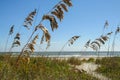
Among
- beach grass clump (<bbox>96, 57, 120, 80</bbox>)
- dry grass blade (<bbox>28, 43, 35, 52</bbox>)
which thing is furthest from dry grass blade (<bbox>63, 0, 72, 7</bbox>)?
beach grass clump (<bbox>96, 57, 120, 80</bbox>)

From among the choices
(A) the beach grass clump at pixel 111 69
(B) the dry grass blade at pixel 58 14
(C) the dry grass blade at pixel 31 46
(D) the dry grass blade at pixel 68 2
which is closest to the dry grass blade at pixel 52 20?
(B) the dry grass blade at pixel 58 14

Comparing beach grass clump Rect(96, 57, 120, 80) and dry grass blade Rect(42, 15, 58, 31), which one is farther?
beach grass clump Rect(96, 57, 120, 80)

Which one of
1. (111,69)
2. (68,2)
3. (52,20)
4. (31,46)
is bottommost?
(111,69)

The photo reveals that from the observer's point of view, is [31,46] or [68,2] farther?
[31,46]

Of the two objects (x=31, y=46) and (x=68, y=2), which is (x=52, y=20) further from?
(x=31, y=46)

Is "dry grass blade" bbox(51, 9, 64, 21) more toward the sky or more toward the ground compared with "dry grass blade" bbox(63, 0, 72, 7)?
more toward the ground

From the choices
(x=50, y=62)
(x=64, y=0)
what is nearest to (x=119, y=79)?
(x=64, y=0)

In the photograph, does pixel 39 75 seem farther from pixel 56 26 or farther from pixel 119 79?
pixel 56 26

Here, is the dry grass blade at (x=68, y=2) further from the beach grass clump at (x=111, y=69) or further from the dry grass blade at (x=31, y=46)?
the beach grass clump at (x=111, y=69)

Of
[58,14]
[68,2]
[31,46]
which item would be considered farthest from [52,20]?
[31,46]

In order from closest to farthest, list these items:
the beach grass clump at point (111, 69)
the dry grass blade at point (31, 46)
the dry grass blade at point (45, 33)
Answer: the dry grass blade at point (45, 33)
the dry grass blade at point (31, 46)
the beach grass clump at point (111, 69)

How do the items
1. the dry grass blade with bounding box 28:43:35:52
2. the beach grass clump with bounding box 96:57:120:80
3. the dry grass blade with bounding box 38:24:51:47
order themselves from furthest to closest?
the beach grass clump with bounding box 96:57:120:80 → the dry grass blade with bounding box 28:43:35:52 → the dry grass blade with bounding box 38:24:51:47

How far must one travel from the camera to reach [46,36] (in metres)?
3.26

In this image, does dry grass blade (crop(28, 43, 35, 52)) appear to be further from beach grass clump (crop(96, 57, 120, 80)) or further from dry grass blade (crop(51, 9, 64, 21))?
beach grass clump (crop(96, 57, 120, 80))
